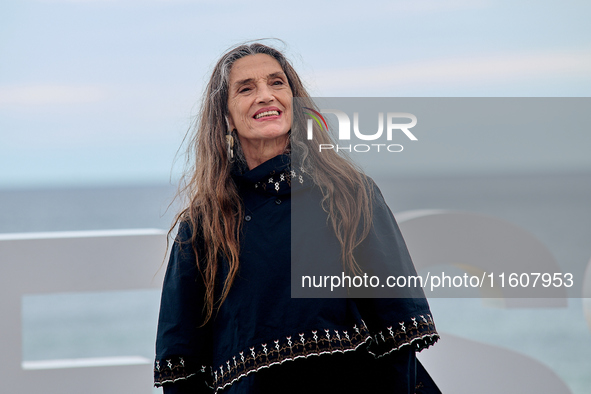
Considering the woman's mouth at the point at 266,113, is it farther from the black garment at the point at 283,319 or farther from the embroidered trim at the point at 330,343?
the embroidered trim at the point at 330,343

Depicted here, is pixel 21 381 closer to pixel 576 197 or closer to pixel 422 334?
pixel 422 334

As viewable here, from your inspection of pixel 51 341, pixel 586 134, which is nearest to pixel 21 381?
pixel 586 134

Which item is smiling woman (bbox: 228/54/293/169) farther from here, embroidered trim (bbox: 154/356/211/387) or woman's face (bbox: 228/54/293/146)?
embroidered trim (bbox: 154/356/211/387)

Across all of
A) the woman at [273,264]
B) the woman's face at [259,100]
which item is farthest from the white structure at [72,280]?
the woman's face at [259,100]

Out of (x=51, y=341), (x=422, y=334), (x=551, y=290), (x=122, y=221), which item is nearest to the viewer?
(x=422, y=334)

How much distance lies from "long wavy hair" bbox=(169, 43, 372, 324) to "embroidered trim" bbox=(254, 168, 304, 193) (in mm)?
41

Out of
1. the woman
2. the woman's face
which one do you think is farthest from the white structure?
the woman's face

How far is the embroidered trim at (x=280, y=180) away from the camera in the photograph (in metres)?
1.66

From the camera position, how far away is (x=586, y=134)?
3.21m

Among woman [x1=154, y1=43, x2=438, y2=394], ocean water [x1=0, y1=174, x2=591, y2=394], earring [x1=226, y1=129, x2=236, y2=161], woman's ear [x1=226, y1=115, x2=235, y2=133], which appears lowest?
woman [x1=154, y1=43, x2=438, y2=394]

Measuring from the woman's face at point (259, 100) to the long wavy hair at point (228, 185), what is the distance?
0.03m

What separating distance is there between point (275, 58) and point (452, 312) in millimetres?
7342

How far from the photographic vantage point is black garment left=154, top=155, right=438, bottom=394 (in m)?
1.52

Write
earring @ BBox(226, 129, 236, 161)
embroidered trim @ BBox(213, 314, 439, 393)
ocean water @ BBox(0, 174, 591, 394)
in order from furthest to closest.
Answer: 1. ocean water @ BBox(0, 174, 591, 394)
2. earring @ BBox(226, 129, 236, 161)
3. embroidered trim @ BBox(213, 314, 439, 393)
